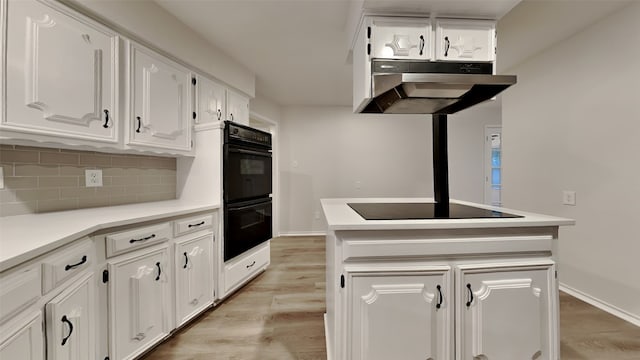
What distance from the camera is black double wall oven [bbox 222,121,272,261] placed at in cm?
225

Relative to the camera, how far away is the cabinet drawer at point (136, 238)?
1343mm

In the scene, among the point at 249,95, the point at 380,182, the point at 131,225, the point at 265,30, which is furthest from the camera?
the point at 380,182

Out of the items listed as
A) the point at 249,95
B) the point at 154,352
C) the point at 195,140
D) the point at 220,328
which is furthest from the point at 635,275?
the point at 249,95

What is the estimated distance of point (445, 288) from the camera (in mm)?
1176

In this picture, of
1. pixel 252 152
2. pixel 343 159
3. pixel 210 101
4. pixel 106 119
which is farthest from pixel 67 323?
pixel 343 159

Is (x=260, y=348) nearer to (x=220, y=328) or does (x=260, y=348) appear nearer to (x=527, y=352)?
(x=220, y=328)

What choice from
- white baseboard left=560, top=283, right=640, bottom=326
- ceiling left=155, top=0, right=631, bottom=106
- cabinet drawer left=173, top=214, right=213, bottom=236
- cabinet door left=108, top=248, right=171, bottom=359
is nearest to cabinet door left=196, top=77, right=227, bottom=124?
ceiling left=155, top=0, right=631, bottom=106

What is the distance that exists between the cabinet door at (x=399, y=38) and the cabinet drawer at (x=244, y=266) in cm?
207

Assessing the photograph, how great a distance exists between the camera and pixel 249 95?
3.24 meters

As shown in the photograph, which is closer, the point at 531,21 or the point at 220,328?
the point at 220,328

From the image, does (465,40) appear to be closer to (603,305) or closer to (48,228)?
(603,305)

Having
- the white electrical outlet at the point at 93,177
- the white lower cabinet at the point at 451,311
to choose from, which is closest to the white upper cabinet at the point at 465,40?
the white lower cabinet at the point at 451,311

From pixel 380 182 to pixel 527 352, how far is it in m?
3.72

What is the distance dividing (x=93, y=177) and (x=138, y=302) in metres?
0.94
